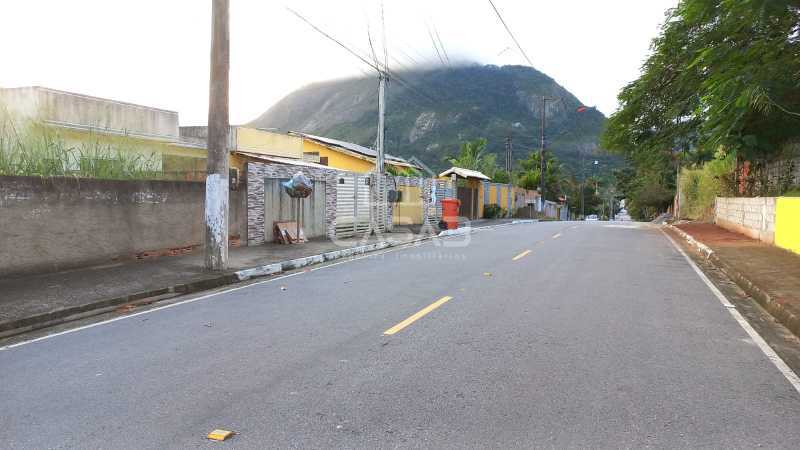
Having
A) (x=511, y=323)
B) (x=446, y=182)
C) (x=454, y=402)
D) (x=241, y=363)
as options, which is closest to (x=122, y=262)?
(x=241, y=363)

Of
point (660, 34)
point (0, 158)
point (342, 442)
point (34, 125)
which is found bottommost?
point (342, 442)

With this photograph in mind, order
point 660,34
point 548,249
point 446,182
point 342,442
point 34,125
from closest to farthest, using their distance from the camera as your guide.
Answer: point 342,442
point 34,125
point 548,249
point 660,34
point 446,182

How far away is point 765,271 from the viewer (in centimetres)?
1048

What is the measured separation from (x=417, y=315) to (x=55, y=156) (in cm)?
795

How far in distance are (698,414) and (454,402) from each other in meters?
1.74

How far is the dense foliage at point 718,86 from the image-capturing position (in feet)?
38.4

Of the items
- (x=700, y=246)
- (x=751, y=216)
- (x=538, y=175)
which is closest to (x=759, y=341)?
(x=700, y=246)

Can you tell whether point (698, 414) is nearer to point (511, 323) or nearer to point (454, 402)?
point (454, 402)

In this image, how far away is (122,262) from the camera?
11.3 metres

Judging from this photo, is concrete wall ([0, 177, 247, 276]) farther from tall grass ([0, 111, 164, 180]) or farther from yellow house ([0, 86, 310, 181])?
yellow house ([0, 86, 310, 181])

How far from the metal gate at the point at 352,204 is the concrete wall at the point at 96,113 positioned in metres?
6.68

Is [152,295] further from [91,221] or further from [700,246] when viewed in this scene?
[700,246]

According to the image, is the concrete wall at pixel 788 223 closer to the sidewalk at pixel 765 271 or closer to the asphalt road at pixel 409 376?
the sidewalk at pixel 765 271

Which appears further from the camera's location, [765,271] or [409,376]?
[765,271]
